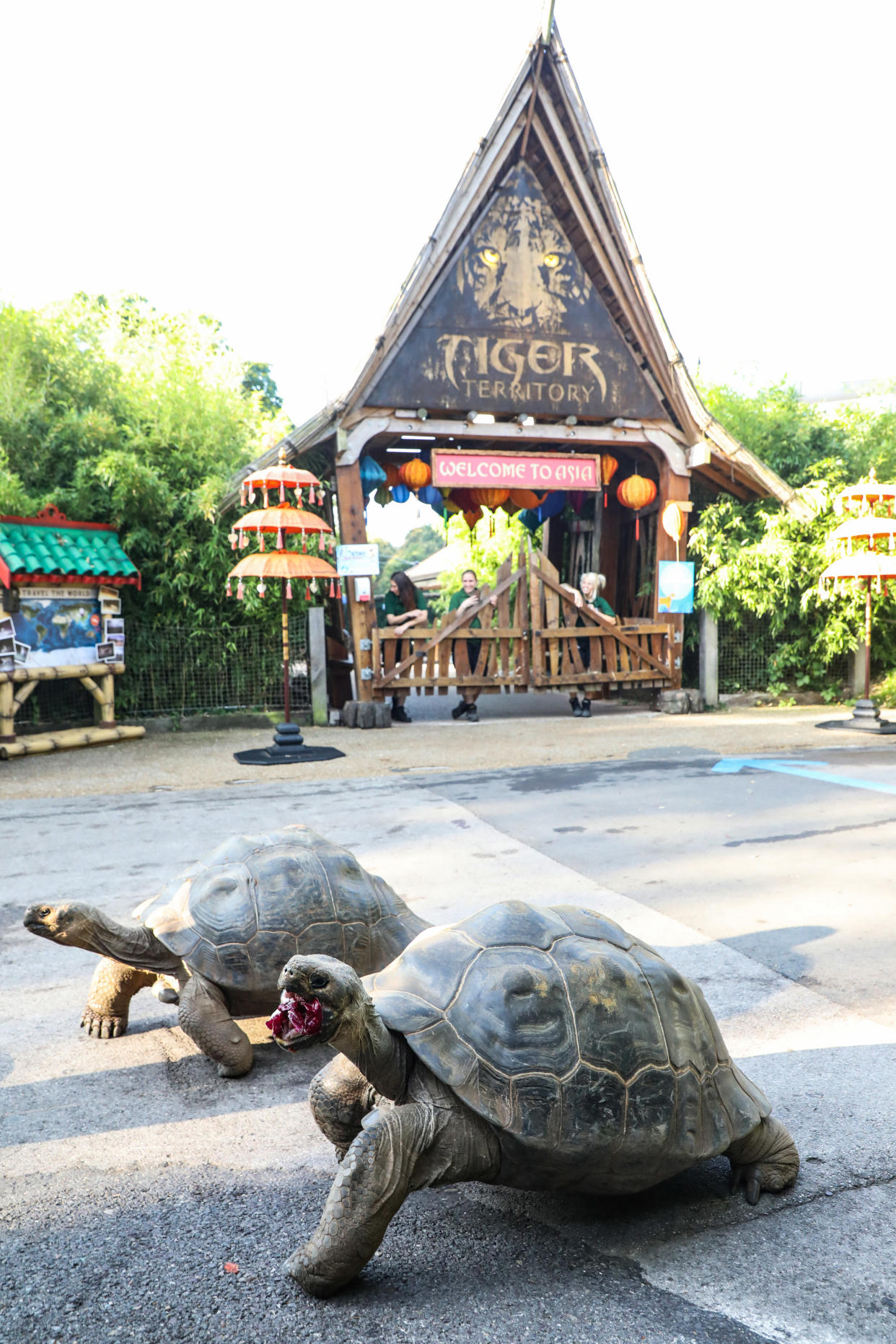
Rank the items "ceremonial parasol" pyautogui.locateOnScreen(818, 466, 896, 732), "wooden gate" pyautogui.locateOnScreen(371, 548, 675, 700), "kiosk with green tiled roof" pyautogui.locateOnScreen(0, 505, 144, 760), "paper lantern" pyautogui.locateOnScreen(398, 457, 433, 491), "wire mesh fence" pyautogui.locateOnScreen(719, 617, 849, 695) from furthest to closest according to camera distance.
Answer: "wire mesh fence" pyautogui.locateOnScreen(719, 617, 849, 695), "paper lantern" pyautogui.locateOnScreen(398, 457, 433, 491), "wooden gate" pyautogui.locateOnScreen(371, 548, 675, 700), "ceremonial parasol" pyautogui.locateOnScreen(818, 466, 896, 732), "kiosk with green tiled roof" pyautogui.locateOnScreen(0, 505, 144, 760)

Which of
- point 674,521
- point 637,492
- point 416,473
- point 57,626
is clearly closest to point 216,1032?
point 57,626

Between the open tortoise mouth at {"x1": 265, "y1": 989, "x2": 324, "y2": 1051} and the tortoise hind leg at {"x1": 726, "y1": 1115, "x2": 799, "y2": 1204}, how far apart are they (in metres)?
1.19

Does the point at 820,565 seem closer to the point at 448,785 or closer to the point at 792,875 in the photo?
the point at 448,785

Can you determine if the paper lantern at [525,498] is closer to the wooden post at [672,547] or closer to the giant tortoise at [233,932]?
the wooden post at [672,547]

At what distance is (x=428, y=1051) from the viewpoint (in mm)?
2195

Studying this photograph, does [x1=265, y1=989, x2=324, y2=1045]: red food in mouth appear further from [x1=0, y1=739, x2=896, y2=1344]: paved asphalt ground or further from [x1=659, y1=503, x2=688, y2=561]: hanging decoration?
[x1=659, y1=503, x2=688, y2=561]: hanging decoration

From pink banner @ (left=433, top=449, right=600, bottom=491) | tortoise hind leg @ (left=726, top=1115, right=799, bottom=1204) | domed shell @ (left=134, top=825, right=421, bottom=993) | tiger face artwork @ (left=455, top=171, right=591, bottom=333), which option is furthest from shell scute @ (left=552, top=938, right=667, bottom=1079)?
tiger face artwork @ (left=455, top=171, right=591, bottom=333)

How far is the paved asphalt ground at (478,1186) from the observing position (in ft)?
6.63

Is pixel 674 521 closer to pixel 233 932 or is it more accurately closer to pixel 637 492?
pixel 637 492

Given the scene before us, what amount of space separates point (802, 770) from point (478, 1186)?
23.1 feet

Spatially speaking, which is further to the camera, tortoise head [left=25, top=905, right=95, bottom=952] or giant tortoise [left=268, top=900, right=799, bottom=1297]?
tortoise head [left=25, top=905, right=95, bottom=952]

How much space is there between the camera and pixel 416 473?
1404 centimetres

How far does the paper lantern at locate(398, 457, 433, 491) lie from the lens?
551 inches

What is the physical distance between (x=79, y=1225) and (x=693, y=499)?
571 inches
